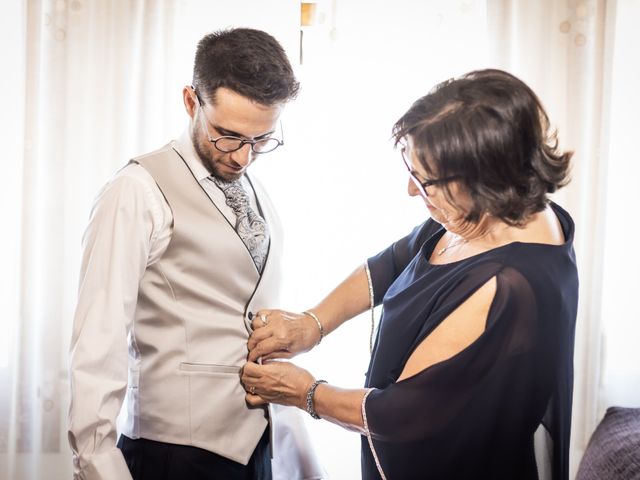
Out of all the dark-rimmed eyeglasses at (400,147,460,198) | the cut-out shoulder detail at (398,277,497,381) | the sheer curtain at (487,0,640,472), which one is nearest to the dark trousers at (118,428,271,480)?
the cut-out shoulder detail at (398,277,497,381)

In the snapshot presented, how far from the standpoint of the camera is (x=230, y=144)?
59.9 inches

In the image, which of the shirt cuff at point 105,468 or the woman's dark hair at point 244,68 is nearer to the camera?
the shirt cuff at point 105,468

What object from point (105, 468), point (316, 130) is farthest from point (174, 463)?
point (316, 130)

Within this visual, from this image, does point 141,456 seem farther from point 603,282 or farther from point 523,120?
point 603,282

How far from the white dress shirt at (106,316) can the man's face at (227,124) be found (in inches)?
7.3

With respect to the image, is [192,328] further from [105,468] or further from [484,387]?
[484,387]

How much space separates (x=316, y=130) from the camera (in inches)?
99.0

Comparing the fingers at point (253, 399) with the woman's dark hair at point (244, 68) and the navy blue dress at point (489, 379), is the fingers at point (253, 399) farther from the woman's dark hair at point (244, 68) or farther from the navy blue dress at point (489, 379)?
the woman's dark hair at point (244, 68)

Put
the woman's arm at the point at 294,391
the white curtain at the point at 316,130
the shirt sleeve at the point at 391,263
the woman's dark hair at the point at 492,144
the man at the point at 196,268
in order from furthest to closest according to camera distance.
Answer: the white curtain at the point at 316,130 < the shirt sleeve at the point at 391,263 < the woman's arm at the point at 294,391 < the man at the point at 196,268 < the woman's dark hair at the point at 492,144

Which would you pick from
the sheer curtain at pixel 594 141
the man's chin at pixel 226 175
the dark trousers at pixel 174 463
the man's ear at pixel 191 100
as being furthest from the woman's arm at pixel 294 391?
the sheer curtain at pixel 594 141

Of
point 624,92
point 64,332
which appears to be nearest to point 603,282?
point 624,92

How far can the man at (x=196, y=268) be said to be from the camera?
139 cm

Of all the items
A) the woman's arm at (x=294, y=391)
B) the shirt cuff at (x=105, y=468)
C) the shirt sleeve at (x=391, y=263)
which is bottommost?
the shirt cuff at (x=105, y=468)

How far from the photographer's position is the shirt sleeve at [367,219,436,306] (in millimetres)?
1797
